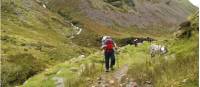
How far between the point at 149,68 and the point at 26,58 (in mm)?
30802

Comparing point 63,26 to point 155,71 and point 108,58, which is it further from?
point 155,71

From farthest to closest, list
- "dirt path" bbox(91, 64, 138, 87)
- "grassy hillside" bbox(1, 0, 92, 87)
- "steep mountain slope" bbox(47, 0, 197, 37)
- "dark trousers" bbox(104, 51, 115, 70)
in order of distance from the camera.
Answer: "steep mountain slope" bbox(47, 0, 197, 37), "grassy hillside" bbox(1, 0, 92, 87), "dark trousers" bbox(104, 51, 115, 70), "dirt path" bbox(91, 64, 138, 87)

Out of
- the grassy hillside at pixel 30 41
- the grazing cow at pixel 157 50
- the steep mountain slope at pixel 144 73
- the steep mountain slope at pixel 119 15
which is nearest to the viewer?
the steep mountain slope at pixel 144 73

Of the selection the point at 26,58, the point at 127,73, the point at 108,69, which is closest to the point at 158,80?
the point at 127,73

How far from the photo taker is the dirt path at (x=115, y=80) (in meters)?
20.8

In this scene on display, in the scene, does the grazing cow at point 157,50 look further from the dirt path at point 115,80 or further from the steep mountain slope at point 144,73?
the dirt path at point 115,80

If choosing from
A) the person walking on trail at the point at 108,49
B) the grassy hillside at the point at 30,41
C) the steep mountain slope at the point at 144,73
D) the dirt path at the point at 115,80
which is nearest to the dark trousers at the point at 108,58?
the person walking on trail at the point at 108,49

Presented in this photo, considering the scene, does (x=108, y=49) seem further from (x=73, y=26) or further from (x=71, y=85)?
(x=73, y=26)

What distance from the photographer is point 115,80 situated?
22047mm

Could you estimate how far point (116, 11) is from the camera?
137m

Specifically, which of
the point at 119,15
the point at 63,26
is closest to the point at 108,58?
the point at 63,26

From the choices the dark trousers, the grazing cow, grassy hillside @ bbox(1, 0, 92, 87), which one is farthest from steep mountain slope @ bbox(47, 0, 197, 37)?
the dark trousers

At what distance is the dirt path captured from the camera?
68.1ft

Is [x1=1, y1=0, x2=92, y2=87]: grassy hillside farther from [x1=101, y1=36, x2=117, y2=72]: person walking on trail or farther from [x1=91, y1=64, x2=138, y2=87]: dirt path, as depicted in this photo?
[x1=91, y1=64, x2=138, y2=87]: dirt path
